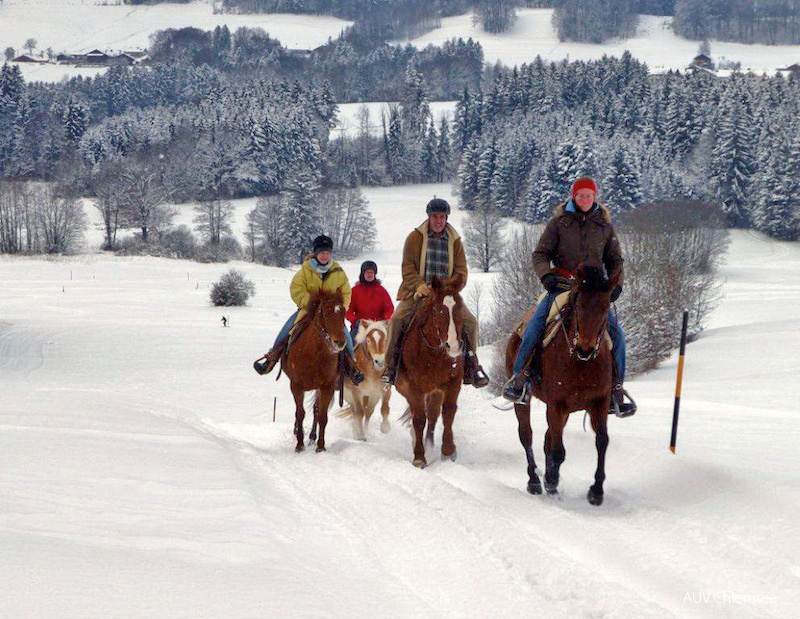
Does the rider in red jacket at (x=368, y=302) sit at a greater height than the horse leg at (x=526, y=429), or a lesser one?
greater

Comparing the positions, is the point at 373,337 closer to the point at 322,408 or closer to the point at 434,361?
the point at 322,408

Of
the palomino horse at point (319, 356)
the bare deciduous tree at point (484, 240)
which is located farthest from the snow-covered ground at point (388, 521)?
the bare deciduous tree at point (484, 240)

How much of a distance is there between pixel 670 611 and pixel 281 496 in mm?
4122

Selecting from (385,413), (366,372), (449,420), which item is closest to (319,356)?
(366,372)

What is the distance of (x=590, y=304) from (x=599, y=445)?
1.82 meters

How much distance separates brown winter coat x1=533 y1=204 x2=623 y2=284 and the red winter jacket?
5620 mm

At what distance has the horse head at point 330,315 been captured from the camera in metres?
11.4

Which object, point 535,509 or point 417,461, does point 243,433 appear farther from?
point 535,509

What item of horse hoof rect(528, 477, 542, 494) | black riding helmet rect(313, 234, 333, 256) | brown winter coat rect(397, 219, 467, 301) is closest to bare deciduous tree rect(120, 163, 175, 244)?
black riding helmet rect(313, 234, 333, 256)

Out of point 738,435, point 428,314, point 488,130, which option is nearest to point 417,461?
point 428,314

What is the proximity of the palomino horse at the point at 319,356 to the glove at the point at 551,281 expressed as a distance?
3.45 meters

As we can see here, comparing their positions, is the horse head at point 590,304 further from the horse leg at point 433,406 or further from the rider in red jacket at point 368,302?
the rider in red jacket at point 368,302

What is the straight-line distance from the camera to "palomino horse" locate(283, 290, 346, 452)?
456 inches

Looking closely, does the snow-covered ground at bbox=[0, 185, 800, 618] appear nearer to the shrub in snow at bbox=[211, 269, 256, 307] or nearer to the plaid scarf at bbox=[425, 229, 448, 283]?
the plaid scarf at bbox=[425, 229, 448, 283]
